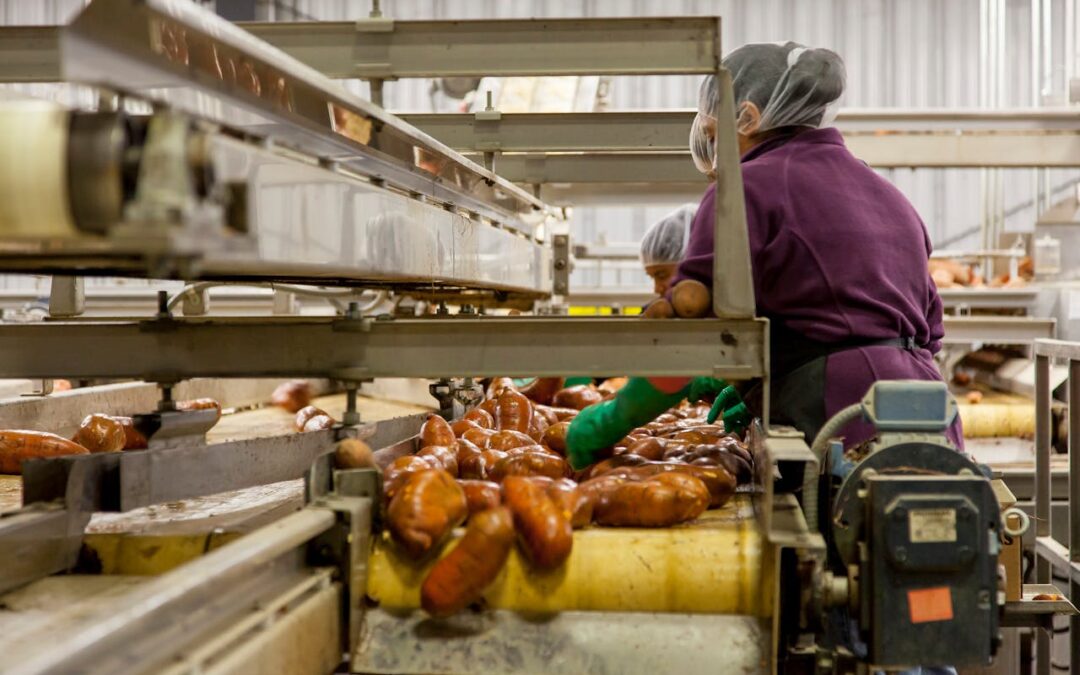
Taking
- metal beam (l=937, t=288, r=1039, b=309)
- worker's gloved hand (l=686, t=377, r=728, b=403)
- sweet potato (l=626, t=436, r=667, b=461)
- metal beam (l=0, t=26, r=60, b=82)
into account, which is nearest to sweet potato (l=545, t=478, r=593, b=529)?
sweet potato (l=626, t=436, r=667, b=461)

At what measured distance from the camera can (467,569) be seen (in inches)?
62.2

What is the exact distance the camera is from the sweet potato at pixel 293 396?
4438 mm

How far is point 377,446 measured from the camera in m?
2.46

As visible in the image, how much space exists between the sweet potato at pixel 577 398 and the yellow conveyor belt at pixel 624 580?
68.0 inches

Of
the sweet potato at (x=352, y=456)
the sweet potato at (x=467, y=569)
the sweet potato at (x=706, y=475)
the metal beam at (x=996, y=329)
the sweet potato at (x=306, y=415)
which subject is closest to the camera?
the sweet potato at (x=467, y=569)

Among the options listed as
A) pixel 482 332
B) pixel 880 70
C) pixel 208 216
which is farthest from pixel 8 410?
pixel 880 70

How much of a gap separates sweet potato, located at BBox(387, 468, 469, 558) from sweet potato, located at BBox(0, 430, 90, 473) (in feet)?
3.97

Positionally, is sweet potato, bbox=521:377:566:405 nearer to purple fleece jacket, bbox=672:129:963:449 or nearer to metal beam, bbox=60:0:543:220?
metal beam, bbox=60:0:543:220

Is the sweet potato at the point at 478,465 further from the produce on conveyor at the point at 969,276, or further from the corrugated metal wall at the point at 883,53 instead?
the corrugated metal wall at the point at 883,53

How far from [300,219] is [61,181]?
452 millimetres

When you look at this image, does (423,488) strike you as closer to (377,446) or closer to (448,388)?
(377,446)

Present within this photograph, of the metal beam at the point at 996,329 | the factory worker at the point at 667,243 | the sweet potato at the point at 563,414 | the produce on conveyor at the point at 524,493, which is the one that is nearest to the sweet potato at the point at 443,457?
the produce on conveyor at the point at 524,493

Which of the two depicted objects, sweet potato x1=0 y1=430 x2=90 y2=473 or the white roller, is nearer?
the white roller

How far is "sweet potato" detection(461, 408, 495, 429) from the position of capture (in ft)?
8.96
